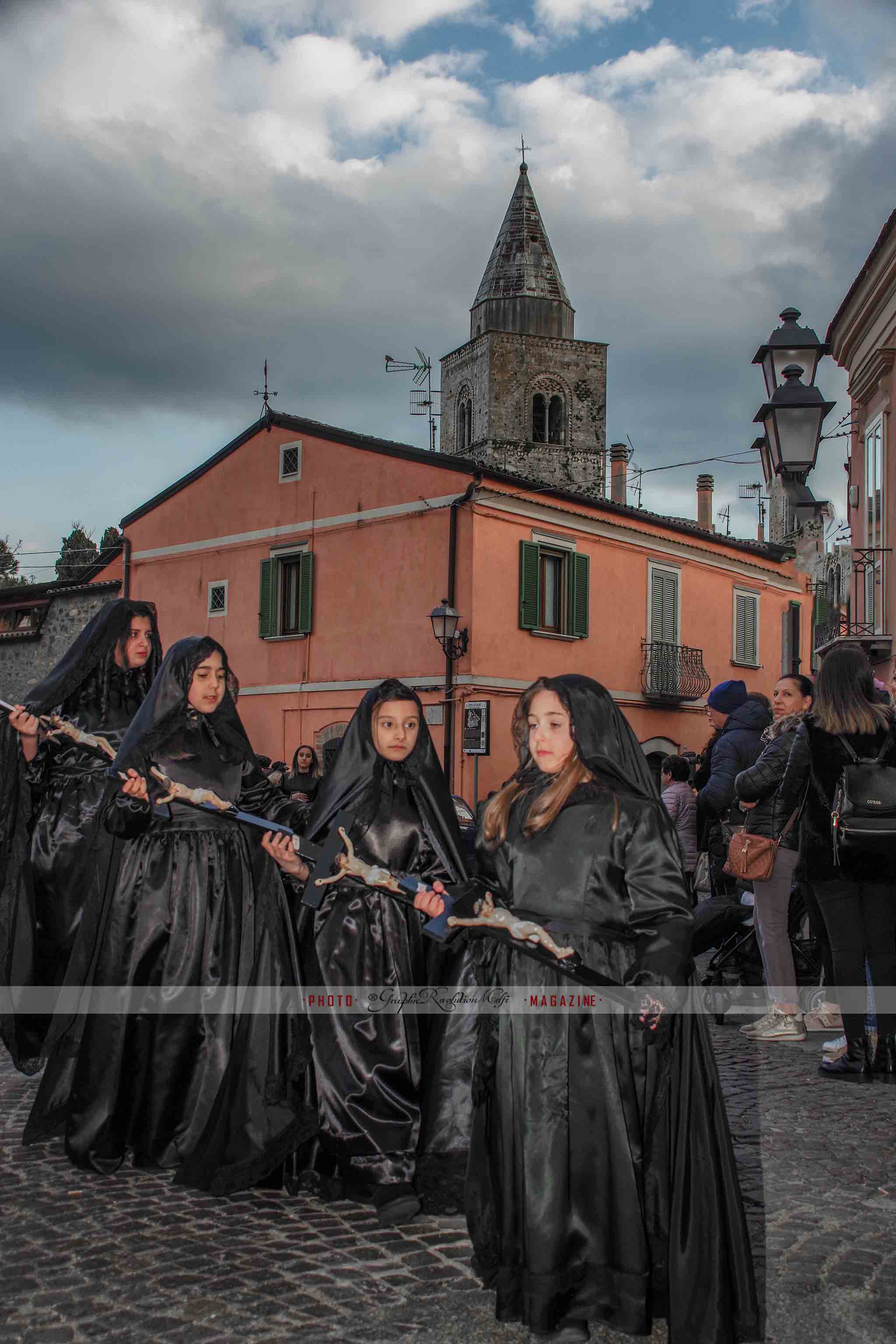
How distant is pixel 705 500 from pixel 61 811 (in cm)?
4022

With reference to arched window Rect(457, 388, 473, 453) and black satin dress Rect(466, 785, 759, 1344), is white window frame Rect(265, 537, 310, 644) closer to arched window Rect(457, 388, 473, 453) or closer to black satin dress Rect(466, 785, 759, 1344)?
black satin dress Rect(466, 785, 759, 1344)

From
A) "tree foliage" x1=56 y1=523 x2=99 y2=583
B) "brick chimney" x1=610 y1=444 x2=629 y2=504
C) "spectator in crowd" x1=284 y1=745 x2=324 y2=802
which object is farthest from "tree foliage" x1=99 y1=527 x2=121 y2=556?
"spectator in crowd" x1=284 y1=745 x2=324 y2=802

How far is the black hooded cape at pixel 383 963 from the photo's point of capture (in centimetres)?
429

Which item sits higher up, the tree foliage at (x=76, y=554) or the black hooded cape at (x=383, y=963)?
the tree foliage at (x=76, y=554)

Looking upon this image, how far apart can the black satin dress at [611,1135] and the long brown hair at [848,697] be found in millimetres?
2872

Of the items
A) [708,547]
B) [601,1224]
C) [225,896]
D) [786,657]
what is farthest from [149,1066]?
[786,657]

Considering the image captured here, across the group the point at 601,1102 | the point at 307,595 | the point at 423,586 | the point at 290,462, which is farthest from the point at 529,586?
the point at 601,1102

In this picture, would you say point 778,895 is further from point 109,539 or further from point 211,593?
point 109,539

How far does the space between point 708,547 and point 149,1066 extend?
81.6 ft

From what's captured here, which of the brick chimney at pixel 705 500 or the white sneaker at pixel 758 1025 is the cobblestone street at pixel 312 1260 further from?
the brick chimney at pixel 705 500

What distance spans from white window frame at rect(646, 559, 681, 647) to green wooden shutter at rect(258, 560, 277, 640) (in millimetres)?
7851

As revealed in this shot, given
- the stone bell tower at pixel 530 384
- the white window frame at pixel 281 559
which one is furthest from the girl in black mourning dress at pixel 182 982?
the stone bell tower at pixel 530 384

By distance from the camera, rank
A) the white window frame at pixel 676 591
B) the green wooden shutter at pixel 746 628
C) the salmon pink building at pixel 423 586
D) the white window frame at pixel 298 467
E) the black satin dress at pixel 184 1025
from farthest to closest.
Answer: the green wooden shutter at pixel 746 628
the white window frame at pixel 676 591
the white window frame at pixel 298 467
the salmon pink building at pixel 423 586
the black satin dress at pixel 184 1025

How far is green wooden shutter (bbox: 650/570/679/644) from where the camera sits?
2639 cm
